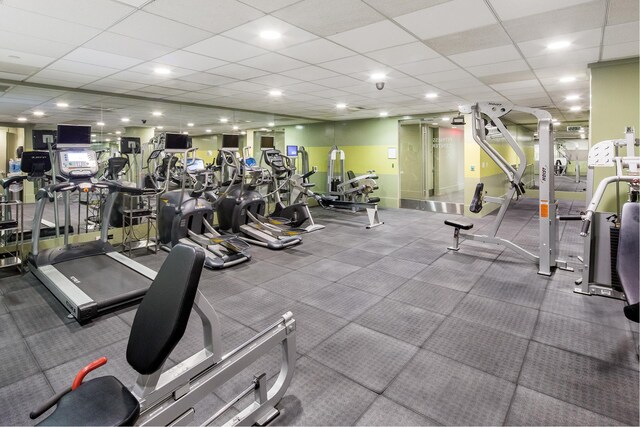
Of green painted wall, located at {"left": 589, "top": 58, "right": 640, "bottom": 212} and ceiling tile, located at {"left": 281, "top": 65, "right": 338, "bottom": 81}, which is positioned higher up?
ceiling tile, located at {"left": 281, "top": 65, "right": 338, "bottom": 81}

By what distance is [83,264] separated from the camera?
13.7 ft

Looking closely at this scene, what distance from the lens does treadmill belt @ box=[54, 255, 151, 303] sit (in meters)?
3.47

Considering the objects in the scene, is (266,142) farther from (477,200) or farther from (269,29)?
(477,200)

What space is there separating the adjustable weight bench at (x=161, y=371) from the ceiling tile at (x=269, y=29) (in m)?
2.32

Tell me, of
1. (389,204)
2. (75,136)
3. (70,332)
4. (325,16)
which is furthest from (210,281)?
(389,204)

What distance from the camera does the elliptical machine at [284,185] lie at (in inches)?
252

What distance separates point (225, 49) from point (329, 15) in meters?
1.38

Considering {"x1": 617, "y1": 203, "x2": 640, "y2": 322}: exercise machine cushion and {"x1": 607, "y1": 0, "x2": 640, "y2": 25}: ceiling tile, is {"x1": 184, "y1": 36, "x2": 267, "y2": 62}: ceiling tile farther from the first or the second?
{"x1": 617, "y1": 203, "x2": 640, "y2": 322}: exercise machine cushion

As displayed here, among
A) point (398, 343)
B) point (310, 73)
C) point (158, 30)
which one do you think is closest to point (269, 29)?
point (158, 30)

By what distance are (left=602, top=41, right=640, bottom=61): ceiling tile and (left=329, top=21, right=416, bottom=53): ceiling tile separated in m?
2.30

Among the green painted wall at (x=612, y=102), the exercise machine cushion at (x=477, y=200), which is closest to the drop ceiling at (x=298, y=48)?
the green painted wall at (x=612, y=102)

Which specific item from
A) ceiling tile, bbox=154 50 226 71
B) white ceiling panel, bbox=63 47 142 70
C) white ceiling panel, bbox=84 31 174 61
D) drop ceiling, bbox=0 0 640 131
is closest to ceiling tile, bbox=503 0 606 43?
drop ceiling, bbox=0 0 640 131

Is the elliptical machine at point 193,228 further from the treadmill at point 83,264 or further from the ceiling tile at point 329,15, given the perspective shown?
the ceiling tile at point 329,15

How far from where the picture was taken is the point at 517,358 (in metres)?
2.52
